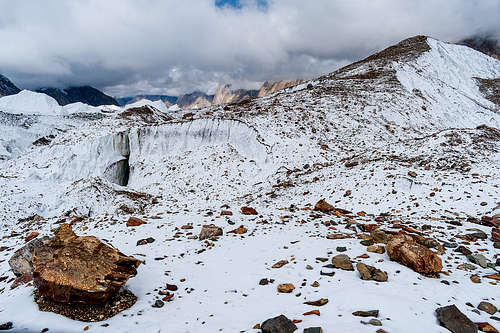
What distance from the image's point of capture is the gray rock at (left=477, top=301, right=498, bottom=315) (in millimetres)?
4637

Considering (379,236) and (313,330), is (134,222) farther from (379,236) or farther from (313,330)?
(379,236)

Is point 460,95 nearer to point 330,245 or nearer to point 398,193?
point 398,193

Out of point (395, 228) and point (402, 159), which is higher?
point (402, 159)

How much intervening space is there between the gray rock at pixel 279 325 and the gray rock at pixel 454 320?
2.75m

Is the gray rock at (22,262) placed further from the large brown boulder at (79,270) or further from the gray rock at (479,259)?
the gray rock at (479,259)

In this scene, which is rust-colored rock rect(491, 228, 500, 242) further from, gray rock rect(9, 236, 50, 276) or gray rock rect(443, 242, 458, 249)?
gray rock rect(9, 236, 50, 276)

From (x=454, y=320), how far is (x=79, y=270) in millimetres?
7869

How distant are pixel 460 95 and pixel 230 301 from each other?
51772mm

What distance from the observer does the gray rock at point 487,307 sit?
464 cm

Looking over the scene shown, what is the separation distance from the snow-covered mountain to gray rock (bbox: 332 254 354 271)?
9.4 inches

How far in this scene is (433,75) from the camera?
145 ft

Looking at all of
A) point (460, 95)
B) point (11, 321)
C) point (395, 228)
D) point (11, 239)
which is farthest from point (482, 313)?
point (460, 95)

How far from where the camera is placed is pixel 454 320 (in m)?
4.26

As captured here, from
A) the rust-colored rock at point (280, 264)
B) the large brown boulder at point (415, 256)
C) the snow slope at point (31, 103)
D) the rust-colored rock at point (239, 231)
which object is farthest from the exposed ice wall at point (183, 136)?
the snow slope at point (31, 103)
